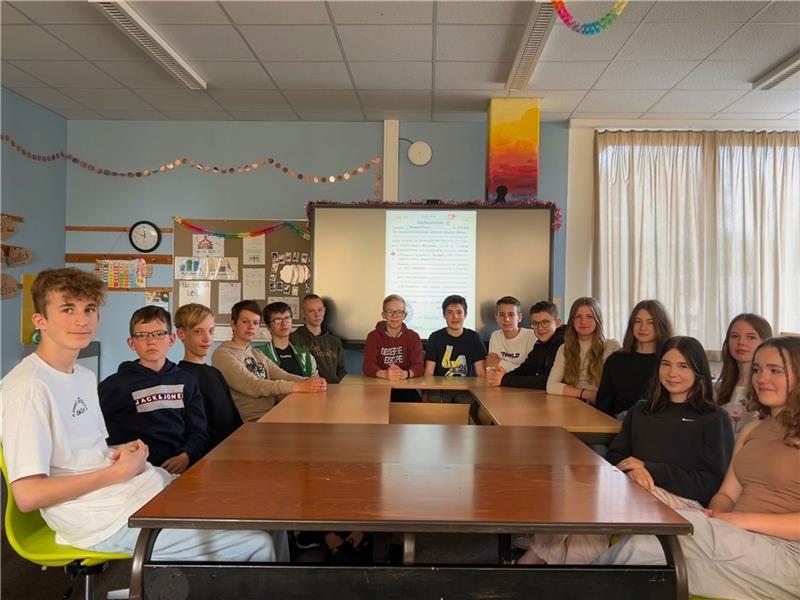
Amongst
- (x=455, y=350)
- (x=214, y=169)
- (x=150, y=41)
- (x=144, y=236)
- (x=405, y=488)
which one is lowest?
(x=405, y=488)

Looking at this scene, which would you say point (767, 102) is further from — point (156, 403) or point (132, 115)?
point (132, 115)

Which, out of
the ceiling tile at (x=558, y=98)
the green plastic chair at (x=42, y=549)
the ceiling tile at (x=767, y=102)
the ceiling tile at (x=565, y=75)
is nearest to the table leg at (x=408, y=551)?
the green plastic chair at (x=42, y=549)

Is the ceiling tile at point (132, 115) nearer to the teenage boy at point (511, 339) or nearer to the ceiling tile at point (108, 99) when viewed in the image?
the ceiling tile at point (108, 99)

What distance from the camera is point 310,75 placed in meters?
4.11

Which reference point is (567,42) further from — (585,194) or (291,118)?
(291,118)

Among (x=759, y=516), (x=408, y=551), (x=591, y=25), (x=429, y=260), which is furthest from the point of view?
(x=429, y=260)

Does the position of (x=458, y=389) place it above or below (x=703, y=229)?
below

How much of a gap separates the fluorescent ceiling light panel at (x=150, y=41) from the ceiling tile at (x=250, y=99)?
240mm

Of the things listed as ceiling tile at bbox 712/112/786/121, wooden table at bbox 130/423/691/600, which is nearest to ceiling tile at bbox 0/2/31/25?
wooden table at bbox 130/423/691/600

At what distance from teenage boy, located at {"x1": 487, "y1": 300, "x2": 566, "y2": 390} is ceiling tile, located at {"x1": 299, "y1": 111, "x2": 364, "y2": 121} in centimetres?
251

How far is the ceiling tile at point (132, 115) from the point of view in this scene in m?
4.96

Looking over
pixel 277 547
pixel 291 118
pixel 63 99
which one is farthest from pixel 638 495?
pixel 63 99

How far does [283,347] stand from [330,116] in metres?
2.36

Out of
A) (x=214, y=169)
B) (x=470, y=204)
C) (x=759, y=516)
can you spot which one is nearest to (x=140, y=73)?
(x=214, y=169)
